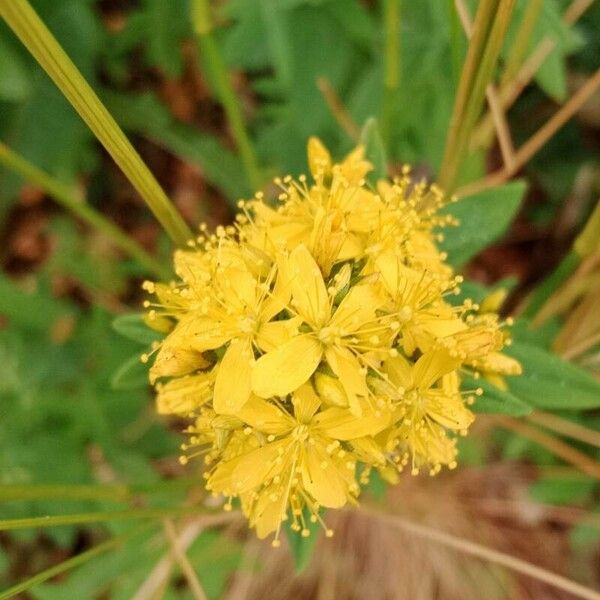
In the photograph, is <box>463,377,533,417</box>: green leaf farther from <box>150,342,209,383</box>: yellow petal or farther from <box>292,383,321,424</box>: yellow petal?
<box>150,342,209,383</box>: yellow petal

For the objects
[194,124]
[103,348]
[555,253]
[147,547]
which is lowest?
[147,547]

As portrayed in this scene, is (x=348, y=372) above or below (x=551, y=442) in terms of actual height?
above

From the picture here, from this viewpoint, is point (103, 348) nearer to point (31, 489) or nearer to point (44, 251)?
point (44, 251)

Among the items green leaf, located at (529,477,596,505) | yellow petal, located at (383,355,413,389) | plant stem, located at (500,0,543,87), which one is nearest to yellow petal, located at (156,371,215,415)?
yellow petal, located at (383,355,413,389)

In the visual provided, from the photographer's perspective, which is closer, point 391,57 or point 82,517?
point 82,517

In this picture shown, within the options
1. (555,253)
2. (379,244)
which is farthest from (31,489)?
(555,253)

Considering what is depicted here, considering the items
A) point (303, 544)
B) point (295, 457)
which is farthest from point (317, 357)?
point (303, 544)

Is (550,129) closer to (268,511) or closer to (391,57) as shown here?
(391,57)
